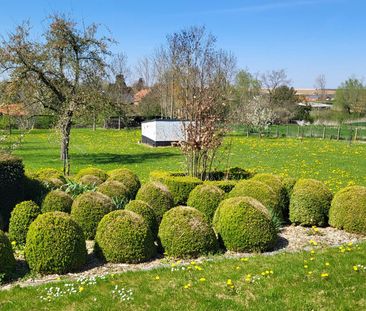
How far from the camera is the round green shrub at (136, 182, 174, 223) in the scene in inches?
305

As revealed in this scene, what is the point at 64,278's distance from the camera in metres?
5.34

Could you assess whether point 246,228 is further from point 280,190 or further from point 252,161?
point 252,161

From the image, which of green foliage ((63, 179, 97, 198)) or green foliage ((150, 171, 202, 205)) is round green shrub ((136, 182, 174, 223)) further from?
green foliage ((63, 179, 97, 198))

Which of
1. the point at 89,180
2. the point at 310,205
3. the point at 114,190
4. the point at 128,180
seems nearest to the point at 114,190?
the point at 114,190

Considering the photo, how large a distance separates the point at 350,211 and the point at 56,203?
4.84 m

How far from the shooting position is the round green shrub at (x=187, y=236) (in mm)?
5984

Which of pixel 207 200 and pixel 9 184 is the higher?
pixel 9 184

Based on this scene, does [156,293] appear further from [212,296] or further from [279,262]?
[279,262]

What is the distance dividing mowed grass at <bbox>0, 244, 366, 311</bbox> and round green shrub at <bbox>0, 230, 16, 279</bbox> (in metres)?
0.44

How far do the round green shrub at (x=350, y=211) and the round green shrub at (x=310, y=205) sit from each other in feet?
0.64

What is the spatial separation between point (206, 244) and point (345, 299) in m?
2.04

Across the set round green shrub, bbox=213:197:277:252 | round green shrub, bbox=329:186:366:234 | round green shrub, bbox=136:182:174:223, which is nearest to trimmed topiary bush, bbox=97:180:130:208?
round green shrub, bbox=136:182:174:223

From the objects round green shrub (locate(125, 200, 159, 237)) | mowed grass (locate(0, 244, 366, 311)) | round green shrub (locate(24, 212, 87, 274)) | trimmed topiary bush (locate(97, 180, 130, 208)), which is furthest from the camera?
trimmed topiary bush (locate(97, 180, 130, 208))

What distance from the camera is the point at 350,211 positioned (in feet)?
23.7
